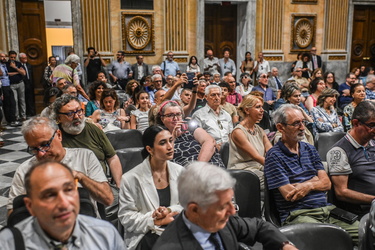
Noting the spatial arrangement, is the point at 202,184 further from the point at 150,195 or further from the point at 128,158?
the point at 128,158

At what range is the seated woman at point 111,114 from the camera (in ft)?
15.9

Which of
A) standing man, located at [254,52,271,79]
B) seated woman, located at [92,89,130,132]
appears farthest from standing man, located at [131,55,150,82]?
seated woman, located at [92,89,130,132]

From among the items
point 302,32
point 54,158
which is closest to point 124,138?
point 54,158

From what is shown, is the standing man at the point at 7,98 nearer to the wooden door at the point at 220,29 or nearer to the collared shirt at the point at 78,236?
the wooden door at the point at 220,29

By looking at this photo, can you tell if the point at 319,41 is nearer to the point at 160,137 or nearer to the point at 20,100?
the point at 20,100

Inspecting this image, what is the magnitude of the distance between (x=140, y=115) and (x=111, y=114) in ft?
1.25

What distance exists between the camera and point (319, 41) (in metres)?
12.0

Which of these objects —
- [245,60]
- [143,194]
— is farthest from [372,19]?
[143,194]

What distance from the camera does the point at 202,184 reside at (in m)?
1.71

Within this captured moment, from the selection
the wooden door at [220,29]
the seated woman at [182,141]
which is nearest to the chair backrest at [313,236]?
the seated woman at [182,141]

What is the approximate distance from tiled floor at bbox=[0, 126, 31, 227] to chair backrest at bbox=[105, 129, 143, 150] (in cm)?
131

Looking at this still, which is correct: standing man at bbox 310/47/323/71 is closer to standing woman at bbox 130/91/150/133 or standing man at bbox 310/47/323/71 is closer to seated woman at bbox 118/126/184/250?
standing woman at bbox 130/91/150/133

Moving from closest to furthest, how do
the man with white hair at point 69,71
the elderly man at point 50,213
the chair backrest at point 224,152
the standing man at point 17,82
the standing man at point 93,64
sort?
the elderly man at point 50,213, the chair backrest at point 224,152, the man with white hair at point 69,71, the standing man at point 17,82, the standing man at point 93,64

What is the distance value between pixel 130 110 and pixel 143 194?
3.28 m
